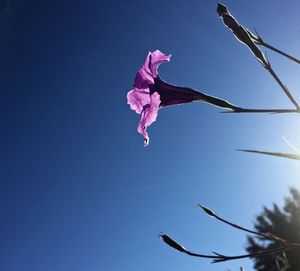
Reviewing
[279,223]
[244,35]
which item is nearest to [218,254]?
[244,35]

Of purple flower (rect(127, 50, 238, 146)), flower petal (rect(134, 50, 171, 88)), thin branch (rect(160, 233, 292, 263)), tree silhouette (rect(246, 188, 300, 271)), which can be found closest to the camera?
thin branch (rect(160, 233, 292, 263))

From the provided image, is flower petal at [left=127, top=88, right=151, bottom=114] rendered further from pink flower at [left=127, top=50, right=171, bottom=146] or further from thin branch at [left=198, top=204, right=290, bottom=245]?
thin branch at [left=198, top=204, right=290, bottom=245]

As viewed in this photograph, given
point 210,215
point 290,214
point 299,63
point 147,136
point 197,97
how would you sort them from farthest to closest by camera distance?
point 290,214, point 147,136, point 197,97, point 210,215, point 299,63

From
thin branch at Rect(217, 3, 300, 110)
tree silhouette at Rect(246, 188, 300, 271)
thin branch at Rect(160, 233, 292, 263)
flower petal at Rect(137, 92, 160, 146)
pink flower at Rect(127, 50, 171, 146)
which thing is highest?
tree silhouette at Rect(246, 188, 300, 271)

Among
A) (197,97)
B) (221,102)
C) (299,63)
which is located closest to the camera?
(299,63)

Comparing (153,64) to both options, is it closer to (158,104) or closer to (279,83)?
(158,104)

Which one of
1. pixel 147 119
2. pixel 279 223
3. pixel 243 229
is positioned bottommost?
pixel 243 229

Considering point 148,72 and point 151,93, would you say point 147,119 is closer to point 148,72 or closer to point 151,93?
point 151,93

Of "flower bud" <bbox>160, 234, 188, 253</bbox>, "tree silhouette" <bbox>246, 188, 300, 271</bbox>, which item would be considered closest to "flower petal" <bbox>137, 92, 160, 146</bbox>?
"flower bud" <bbox>160, 234, 188, 253</bbox>

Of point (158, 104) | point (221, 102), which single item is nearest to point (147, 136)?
point (158, 104)
